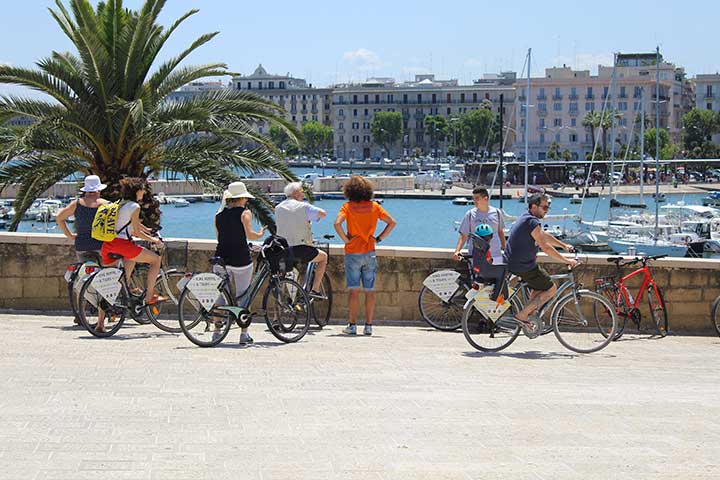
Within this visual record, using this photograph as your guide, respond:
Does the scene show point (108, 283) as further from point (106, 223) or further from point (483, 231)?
point (483, 231)

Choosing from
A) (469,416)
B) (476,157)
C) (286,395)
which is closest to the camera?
(469,416)

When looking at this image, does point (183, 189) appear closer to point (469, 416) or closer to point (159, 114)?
point (159, 114)

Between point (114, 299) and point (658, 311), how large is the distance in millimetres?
5962

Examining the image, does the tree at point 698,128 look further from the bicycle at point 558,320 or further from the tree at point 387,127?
the bicycle at point 558,320

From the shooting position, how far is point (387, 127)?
17862 centimetres

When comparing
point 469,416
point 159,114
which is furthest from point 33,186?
point 469,416

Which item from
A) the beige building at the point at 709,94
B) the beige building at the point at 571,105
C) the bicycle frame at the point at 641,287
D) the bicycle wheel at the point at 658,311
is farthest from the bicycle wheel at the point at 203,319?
the beige building at the point at 709,94

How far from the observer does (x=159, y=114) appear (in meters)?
15.6

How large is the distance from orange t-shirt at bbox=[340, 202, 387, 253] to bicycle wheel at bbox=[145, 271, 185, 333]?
182 centimetres

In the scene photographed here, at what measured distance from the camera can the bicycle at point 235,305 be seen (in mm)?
10195

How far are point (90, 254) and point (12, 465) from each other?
5879 mm

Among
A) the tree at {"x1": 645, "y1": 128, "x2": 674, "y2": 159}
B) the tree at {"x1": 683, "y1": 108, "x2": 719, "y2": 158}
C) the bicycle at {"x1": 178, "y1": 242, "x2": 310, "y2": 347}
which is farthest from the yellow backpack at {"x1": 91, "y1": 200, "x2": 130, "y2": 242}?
the tree at {"x1": 683, "y1": 108, "x2": 719, "y2": 158}

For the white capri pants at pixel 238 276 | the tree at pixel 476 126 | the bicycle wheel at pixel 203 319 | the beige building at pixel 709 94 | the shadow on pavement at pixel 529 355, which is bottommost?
the shadow on pavement at pixel 529 355

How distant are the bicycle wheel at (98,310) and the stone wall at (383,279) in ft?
6.22
